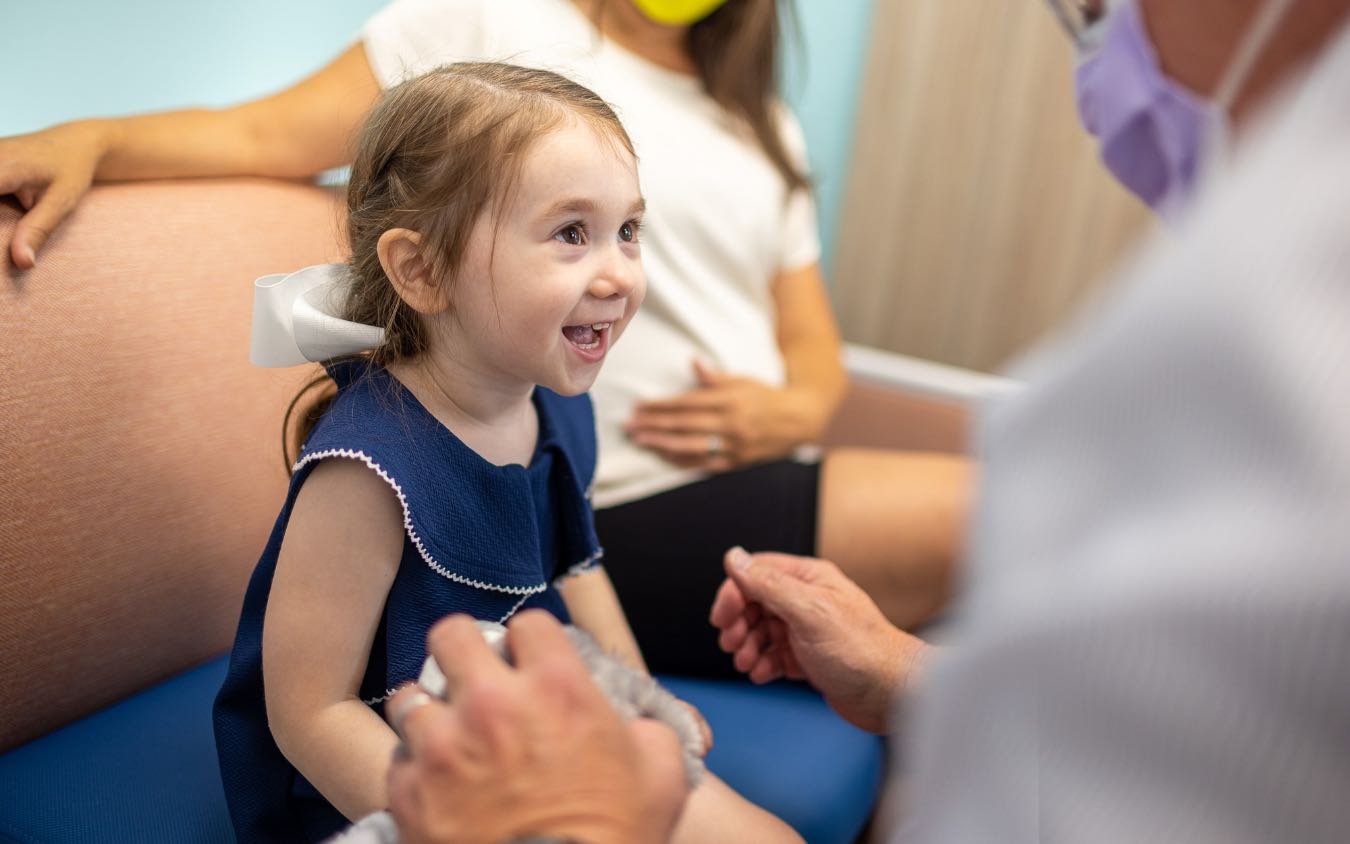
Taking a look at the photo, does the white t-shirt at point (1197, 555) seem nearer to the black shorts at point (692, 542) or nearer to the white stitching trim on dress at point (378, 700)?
the white stitching trim on dress at point (378, 700)

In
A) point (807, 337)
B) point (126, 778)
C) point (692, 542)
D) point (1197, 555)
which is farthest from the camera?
point (807, 337)

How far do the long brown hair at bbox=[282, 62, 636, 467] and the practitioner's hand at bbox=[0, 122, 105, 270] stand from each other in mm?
252

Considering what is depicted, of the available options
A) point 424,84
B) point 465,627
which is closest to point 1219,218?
point 465,627

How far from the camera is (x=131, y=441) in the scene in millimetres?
743

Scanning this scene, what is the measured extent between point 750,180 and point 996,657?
2.90 feet

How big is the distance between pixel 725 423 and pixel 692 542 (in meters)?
0.15

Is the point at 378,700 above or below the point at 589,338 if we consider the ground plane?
below

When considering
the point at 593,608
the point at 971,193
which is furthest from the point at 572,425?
the point at 971,193

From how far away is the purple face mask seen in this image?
1.72 ft

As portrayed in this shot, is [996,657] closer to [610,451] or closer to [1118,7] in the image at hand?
[1118,7]

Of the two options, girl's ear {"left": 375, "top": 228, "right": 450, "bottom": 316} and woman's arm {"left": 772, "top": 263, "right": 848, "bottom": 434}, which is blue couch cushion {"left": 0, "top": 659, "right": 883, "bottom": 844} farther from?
woman's arm {"left": 772, "top": 263, "right": 848, "bottom": 434}

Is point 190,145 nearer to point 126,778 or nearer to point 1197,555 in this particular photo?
point 126,778

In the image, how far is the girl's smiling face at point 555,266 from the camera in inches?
22.8

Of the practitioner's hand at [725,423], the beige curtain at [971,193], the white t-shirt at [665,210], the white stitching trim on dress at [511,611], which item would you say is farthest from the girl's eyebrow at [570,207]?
the beige curtain at [971,193]
